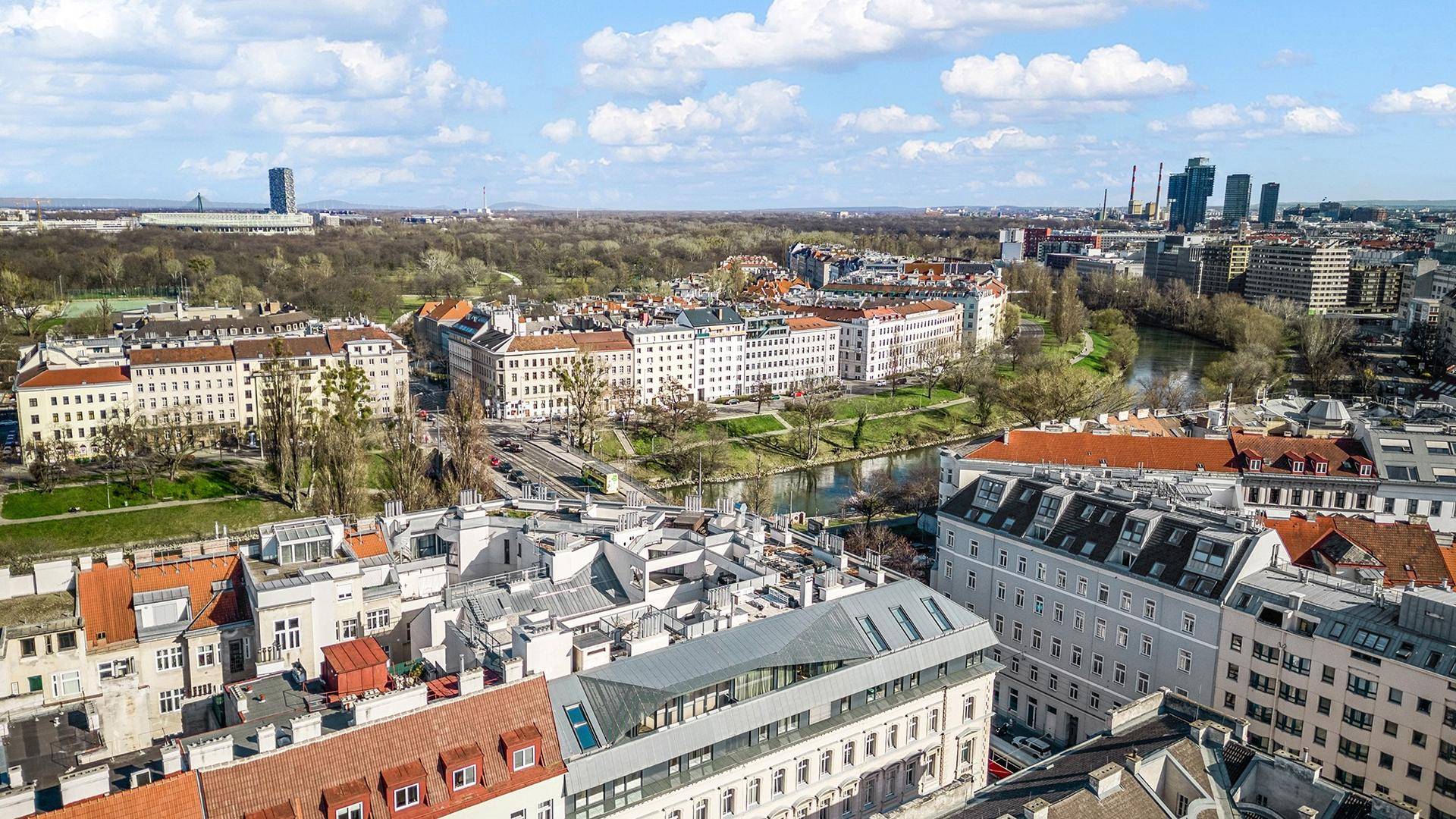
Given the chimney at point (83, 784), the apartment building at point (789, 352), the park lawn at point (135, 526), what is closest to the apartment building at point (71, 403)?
the park lawn at point (135, 526)

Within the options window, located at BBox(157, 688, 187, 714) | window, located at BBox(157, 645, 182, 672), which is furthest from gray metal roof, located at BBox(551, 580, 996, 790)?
window, located at BBox(157, 688, 187, 714)

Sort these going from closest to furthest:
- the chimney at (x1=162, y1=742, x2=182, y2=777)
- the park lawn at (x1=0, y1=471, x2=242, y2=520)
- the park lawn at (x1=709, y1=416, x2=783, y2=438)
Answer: the chimney at (x1=162, y1=742, x2=182, y2=777), the park lawn at (x1=0, y1=471, x2=242, y2=520), the park lawn at (x1=709, y1=416, x2=783, y2=438)

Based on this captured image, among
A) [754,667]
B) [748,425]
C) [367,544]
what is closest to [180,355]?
[748,425]

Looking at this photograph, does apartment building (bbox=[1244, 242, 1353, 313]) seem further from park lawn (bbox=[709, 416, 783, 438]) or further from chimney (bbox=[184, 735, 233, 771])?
chimney (bbox=[184, 735, 233, 771])

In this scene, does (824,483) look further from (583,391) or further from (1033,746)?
(1033,746)

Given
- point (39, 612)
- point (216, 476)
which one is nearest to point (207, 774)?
point (39, 612)

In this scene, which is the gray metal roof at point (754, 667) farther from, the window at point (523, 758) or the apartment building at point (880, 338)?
the apartment building at point (880, 338)

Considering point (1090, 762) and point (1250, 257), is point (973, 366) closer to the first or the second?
point (1090, 762)

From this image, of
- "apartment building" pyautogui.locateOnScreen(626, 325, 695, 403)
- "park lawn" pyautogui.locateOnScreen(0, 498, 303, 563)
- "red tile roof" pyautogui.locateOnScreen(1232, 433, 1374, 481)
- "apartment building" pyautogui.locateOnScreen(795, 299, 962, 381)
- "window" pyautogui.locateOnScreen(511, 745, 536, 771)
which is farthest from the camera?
"apartment building" pyautogui.locateOnScreen(795, 299, 962, 381)
